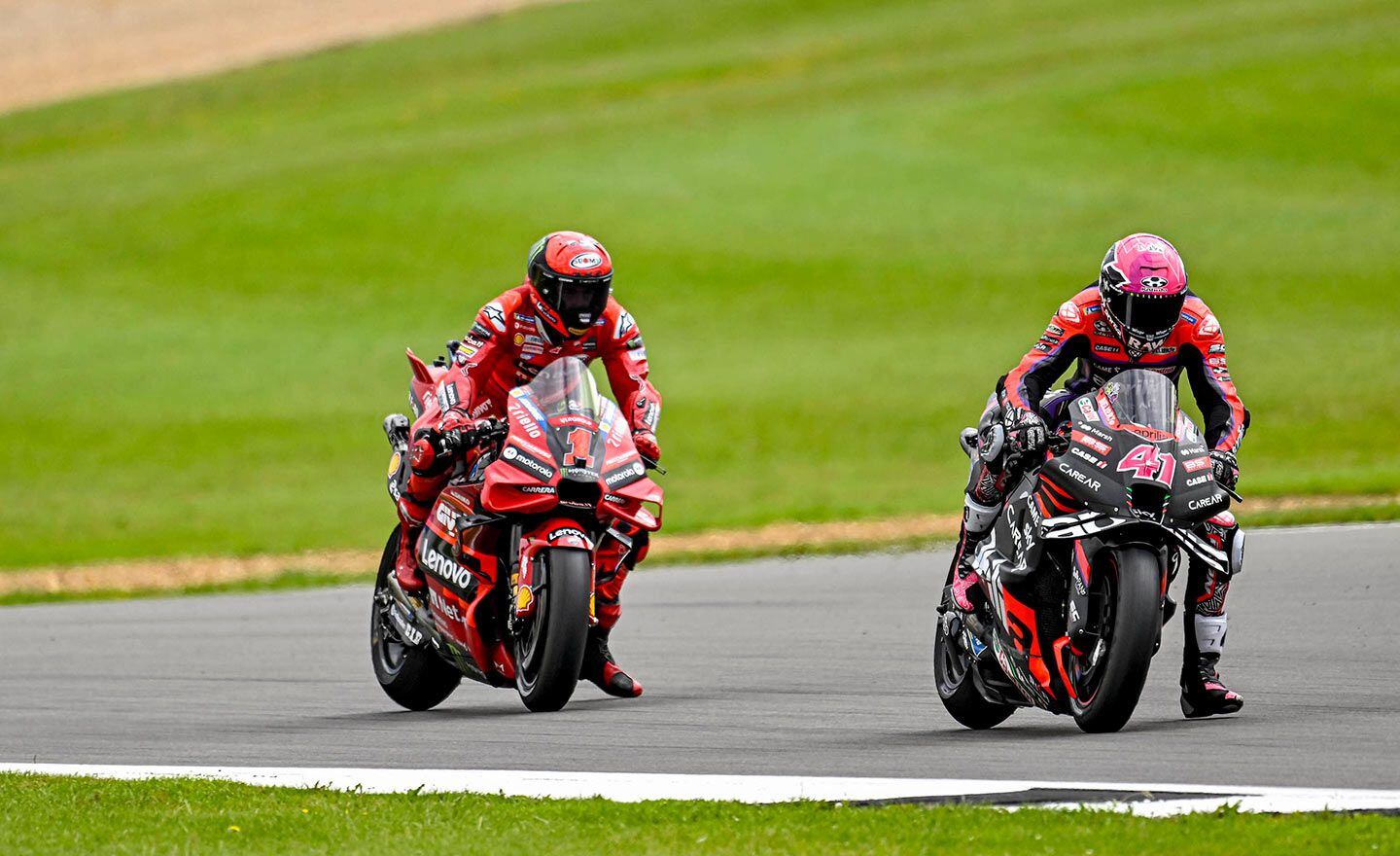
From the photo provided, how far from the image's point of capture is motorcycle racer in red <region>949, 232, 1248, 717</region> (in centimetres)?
917

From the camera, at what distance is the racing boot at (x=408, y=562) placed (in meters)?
11.5

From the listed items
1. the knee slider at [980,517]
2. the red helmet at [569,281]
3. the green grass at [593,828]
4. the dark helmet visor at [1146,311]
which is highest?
the red helmet at [569,281]

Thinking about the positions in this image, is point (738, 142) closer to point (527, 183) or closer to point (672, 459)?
point (527, 183)

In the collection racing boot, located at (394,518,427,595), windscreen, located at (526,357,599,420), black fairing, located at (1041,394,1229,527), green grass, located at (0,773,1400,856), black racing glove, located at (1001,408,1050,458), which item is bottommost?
green grass, located at (0,773,1400,856)

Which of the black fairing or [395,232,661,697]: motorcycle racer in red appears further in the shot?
[395,232,661,697]: motorcycle racer in red

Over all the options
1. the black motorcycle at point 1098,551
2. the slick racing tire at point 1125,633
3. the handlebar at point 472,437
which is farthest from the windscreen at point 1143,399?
the handlebar at point 472,437

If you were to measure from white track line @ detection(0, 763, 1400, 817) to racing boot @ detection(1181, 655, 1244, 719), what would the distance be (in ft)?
6.49

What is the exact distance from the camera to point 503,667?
10828 mm

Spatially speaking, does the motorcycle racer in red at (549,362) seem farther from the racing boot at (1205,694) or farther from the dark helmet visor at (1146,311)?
the racing boot at (1205,694)

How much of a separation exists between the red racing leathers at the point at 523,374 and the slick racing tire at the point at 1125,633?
307cm

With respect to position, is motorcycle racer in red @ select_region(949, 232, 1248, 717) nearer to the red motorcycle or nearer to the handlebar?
the red motorcycle

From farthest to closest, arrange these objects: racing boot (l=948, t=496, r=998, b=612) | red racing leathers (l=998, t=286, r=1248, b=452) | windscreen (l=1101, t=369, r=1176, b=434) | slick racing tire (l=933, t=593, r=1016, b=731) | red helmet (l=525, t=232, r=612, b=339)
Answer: red helmet (l=525, t=232, r=612, b=339)
racing boot (l=948, t=496, r=998, b=612)
slick racing tire (l=933, t=593, r=1016, b=731)
red racing leathers (l=998, t=286, r=1248, b=452)
windscreen (l=1101, t=369, r=1176, b=434)

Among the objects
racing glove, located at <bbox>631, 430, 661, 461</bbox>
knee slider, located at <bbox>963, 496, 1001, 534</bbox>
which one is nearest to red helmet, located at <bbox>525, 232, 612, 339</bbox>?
racing glove, located at <bbox>631, 430, 661, 461</bbox>

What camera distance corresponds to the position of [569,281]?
11.0 meters
